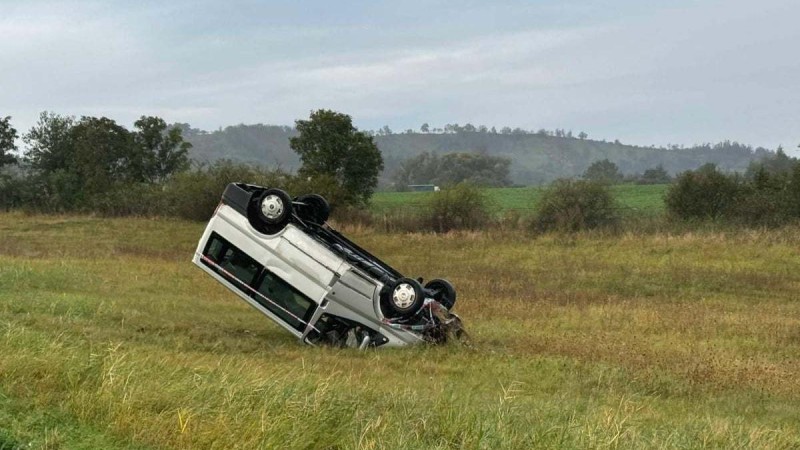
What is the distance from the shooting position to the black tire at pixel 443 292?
13.2 metres

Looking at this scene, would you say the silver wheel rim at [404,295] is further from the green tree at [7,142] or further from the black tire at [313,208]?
the green tree at [7,142]

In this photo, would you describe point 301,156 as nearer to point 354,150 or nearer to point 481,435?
point 354,150

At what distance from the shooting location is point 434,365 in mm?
10477

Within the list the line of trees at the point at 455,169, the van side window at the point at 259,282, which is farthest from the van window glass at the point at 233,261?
the line of trees at the point at 455,169

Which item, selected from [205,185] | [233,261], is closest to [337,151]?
[205,185]

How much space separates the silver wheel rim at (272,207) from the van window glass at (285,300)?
2.99 ft

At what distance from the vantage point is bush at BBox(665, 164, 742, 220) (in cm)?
4141

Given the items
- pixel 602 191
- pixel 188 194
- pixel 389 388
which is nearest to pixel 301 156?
pixel 188 194

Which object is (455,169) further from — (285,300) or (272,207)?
(272,207)

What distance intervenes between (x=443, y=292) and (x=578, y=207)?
28.5 meters

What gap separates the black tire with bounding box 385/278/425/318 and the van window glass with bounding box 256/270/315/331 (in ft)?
4.23

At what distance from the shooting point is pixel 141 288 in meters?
17.7

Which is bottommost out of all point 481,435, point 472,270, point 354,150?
point 472,270

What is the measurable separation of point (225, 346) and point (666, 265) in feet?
64.5
